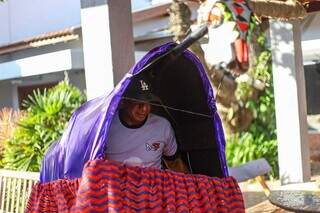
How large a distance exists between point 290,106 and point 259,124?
2792 mm

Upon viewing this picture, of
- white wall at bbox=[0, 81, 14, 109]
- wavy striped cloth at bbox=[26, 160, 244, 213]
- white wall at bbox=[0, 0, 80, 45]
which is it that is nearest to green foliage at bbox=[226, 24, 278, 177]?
wavy striped cloth at bbox=[26, 160, 244, 213]

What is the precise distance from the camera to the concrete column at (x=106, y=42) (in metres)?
4.54

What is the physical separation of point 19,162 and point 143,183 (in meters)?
5.25

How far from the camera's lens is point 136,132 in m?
3.62

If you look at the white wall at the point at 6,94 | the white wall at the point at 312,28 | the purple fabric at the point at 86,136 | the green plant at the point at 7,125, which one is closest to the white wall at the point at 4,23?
the white wall at the point at 6,94

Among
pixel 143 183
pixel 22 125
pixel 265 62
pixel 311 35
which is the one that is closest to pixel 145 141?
pixel 143 183

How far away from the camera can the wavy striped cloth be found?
3.20 m

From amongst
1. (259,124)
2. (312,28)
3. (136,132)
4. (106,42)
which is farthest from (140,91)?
(312,28)

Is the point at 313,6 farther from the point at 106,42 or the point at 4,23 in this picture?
the point at 4,23

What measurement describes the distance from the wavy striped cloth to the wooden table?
0.86m

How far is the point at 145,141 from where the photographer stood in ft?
12.0

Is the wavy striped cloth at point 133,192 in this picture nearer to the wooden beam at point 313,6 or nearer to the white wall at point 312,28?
the wooden beam at point 313,6

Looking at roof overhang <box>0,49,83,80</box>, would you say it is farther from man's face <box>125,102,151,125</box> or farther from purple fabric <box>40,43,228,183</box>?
man's face <box>125,102,151,125</box>

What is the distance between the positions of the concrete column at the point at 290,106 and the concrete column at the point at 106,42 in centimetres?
360
